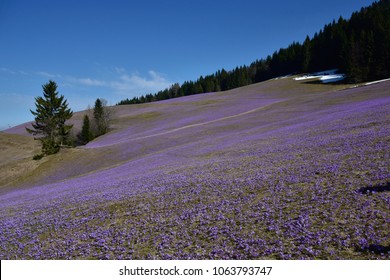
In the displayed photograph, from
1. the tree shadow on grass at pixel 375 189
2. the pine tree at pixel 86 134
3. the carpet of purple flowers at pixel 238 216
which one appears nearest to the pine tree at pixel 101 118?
the pine tree at pixel 86 134

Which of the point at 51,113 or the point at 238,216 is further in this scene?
the point at 51,113

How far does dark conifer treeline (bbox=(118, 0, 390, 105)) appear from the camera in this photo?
85188 mm

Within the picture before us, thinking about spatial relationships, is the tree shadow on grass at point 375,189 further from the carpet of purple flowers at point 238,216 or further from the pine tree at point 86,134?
the pine tree at point 86,134

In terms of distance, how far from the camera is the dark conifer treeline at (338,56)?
8519cm

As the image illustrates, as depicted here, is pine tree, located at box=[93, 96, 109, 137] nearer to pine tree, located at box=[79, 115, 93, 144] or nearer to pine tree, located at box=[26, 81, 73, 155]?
pine tree, located at box=[79, 115, 93, 144]

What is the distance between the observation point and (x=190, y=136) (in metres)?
42.6

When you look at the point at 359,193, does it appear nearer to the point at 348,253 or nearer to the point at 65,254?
the point at 348,253

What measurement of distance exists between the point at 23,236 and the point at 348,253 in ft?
37.5

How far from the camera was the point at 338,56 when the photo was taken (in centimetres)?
11031

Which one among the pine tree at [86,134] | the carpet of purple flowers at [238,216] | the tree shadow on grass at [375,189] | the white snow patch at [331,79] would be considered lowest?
the carpet of purple flowers at [238,216]

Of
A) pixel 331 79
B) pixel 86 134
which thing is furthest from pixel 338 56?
pixel 86 134

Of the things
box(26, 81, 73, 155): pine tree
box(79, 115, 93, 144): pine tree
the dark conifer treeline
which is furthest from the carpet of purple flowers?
the dark conifer treeline

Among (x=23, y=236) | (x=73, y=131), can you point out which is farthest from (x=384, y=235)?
(x=73, y=131)

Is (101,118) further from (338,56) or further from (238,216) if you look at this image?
(338,56)
